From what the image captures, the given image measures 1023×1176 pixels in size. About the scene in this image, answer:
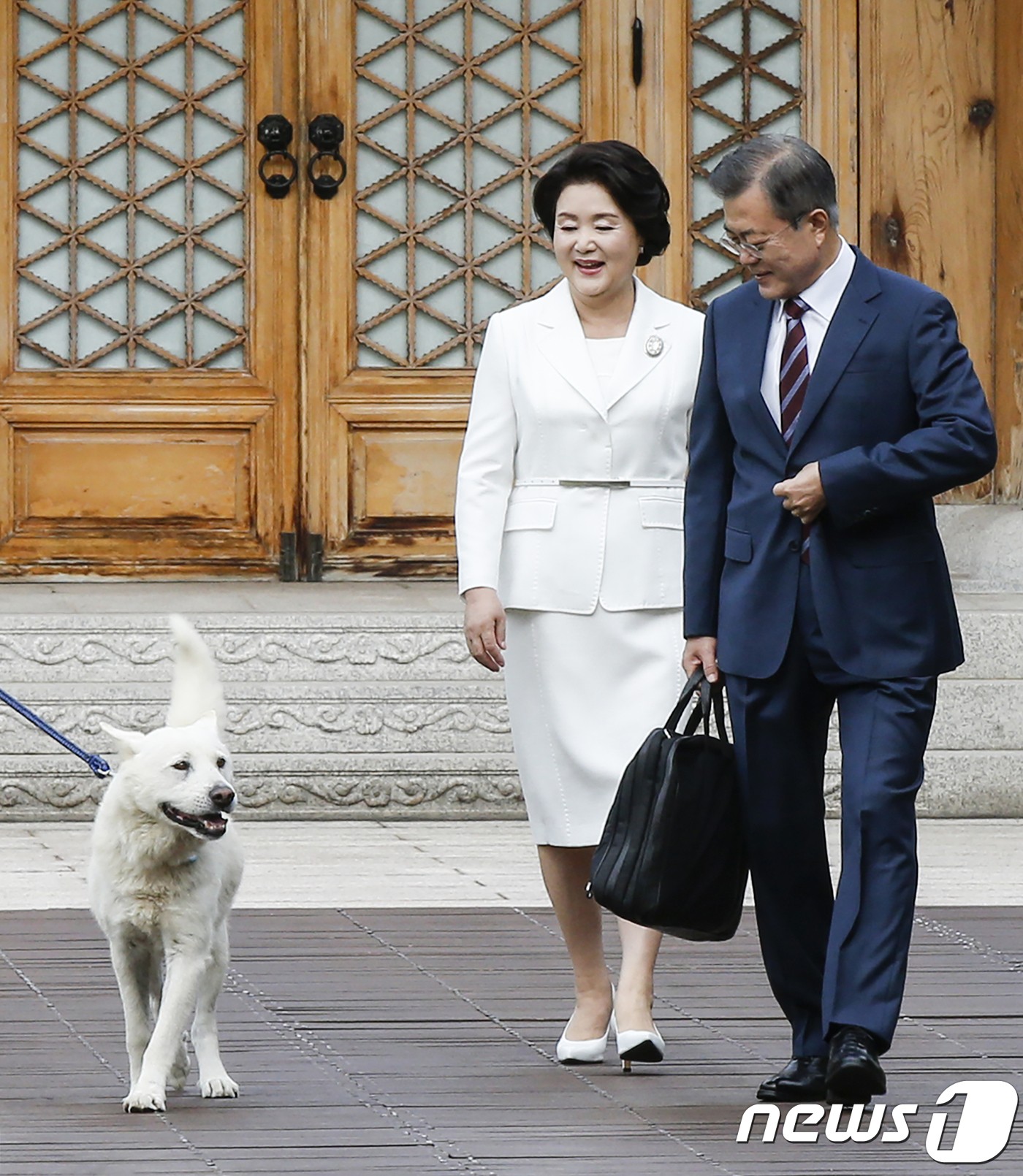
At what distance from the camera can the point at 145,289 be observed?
11.1 m

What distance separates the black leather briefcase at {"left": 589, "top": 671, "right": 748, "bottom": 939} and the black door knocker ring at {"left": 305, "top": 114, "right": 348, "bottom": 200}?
6.36m

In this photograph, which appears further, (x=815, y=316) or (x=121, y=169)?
(x=121, y=169)

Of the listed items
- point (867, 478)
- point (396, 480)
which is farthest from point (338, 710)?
point (867, 478)

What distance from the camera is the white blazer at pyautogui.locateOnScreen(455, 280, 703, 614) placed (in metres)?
5.54

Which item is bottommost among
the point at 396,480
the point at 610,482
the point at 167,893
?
the point at 167,893

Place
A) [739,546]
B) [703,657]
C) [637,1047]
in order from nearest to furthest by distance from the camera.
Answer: [739,546]
[703,657]
[637,1047]

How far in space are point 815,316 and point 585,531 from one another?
2.61 ft

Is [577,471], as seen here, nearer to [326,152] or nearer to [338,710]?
[338,710]

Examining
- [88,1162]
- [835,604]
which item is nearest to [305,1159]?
[88,1162]

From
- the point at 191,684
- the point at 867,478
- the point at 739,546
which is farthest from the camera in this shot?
the point at 191,684

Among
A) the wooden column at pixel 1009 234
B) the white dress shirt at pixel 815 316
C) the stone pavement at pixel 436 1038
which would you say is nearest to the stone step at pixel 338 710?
the stone pavement at pixel 436 1038

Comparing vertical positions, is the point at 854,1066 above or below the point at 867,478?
below

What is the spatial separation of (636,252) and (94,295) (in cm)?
584

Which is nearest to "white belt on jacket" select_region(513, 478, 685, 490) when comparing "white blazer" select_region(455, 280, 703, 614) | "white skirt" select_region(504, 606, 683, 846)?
"white blazer" select_region(455, 280, 703, 614)
